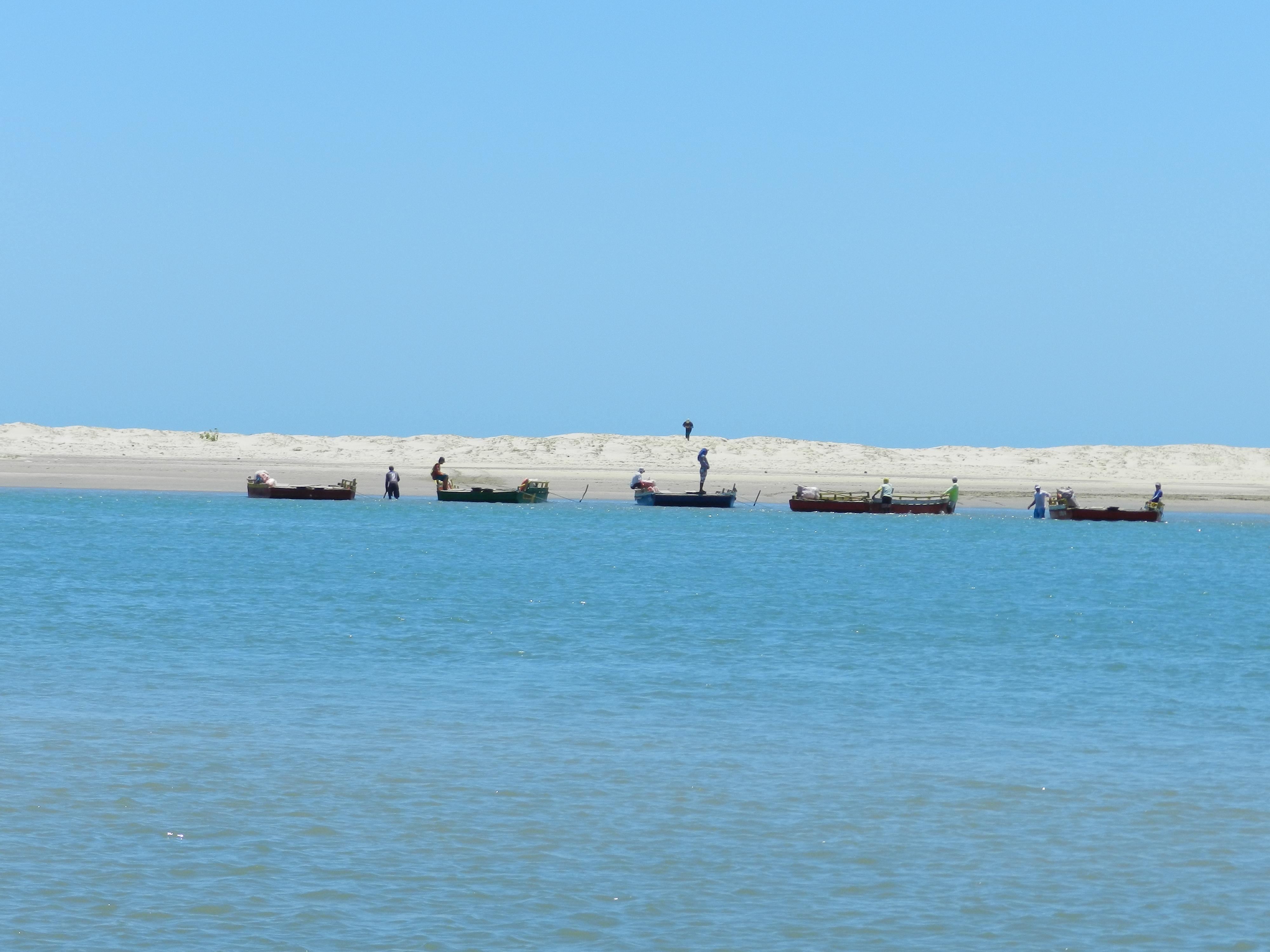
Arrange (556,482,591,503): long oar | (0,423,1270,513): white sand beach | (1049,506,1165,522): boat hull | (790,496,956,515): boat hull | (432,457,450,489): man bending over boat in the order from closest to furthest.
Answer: (1049,506,1165,522): boat hull < (790,496,956,515): boat hull < (432,457,450,489): man bending over boat < (556,482,591,503): long oar < (0,423,1270,513): white sand beach

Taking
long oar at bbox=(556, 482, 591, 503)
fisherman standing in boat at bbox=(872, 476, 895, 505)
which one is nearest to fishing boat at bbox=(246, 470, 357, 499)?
long oar at bbox=(556, 482, 591, 503)

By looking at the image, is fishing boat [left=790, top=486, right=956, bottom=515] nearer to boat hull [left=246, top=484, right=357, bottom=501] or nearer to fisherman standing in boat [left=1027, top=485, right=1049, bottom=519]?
fisherman standing in boat [left=1027, top=485, right=1049, bottom=519]

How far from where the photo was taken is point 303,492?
77.4 m

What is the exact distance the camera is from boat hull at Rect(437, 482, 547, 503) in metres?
77.8

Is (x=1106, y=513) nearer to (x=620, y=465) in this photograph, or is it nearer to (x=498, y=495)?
(x=498, y=495)

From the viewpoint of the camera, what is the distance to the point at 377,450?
12781 centimetres

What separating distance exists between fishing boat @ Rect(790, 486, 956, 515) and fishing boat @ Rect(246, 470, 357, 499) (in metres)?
22.0

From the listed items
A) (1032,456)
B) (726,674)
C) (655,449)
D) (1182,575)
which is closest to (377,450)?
(655,449)

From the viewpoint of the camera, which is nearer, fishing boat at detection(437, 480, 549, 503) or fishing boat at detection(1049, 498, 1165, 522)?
fishing boat at detection(1049, 498, 1165, 522)

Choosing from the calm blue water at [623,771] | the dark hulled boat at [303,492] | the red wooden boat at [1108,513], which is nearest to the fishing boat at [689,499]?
the dark hulled boat at [303,492]

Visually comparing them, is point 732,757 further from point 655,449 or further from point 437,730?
point 655,449

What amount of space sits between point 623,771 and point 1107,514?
59566 mm

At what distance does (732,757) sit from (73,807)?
6446 mm

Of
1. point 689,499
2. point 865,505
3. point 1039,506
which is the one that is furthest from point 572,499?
point 1039,506
